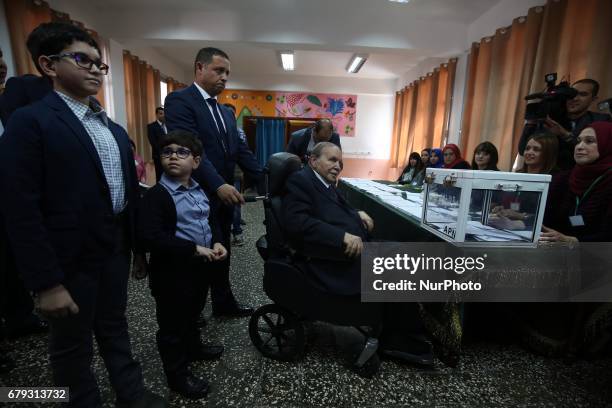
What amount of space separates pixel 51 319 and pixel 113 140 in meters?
0.54

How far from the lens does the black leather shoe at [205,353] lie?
133 centimetres

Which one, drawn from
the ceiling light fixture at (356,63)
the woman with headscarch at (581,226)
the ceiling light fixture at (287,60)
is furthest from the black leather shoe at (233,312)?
the ceiling light fixture at (356,63)

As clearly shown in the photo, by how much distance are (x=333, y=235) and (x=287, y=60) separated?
5.13 meters

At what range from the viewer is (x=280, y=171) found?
4.47 ft

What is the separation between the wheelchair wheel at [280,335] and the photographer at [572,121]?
195 centimetres

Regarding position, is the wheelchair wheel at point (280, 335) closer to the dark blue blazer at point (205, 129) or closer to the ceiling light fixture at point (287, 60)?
the dark blue blazer at point (205, 129)

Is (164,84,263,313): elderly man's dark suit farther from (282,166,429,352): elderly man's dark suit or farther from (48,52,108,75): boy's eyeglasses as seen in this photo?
(48,52,108,75): boy's eyeglasses

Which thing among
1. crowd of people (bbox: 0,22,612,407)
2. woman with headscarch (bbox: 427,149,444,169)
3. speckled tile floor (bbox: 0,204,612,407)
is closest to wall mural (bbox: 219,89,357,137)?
woman with headscarch (bbox: 427,149,444,169)

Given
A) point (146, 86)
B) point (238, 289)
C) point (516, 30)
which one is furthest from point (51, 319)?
point (146, 86)

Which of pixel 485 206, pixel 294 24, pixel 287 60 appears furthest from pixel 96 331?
pixel 287 60

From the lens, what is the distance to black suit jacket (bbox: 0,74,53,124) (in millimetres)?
1176

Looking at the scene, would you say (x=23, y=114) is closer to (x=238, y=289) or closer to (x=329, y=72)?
(x=238, y=289)

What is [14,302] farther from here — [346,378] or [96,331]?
[346,378]

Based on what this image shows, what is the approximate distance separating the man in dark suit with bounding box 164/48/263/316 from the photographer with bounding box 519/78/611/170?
6.41ft
